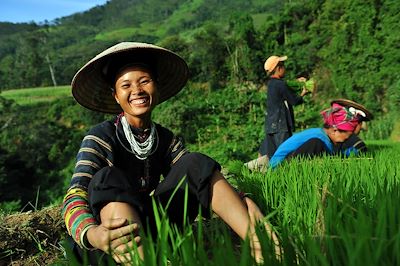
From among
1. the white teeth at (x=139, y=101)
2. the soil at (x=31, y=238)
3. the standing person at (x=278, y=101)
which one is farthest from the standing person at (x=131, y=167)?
the standing person at (x=278, y=101)

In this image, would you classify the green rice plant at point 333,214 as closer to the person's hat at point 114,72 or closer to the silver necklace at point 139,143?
the silver necklace at point 139,143

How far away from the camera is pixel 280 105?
471cm

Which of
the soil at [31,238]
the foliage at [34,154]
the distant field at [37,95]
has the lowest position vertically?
the foliage at [34,154]

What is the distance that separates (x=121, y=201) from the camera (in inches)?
51.3

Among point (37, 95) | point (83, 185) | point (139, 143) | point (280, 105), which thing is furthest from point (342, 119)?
point (37, 95)

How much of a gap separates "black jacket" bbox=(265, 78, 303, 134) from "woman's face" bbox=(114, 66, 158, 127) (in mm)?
3041

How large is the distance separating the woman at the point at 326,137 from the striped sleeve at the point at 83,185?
171 cm

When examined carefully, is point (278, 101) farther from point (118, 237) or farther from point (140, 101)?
point (118, 237)

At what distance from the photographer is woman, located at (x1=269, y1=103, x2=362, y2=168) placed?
3180mm

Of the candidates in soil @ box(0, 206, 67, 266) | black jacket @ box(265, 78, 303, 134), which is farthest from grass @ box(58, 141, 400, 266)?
black jacket @ box(265, 78, 303, 134)

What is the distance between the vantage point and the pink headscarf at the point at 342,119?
10.4 feet

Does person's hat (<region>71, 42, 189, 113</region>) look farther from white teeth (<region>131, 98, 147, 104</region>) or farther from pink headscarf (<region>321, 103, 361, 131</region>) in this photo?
pink headscarf (<region>321, 103, 361, 131</region>)

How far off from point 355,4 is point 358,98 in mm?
4068

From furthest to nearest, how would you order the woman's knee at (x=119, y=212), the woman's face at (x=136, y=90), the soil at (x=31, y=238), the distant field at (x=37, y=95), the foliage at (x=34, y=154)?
the distant field at (x=37, y=95) → the foliage at (x=34, y=154) → the soil at (x=31, y=238) → the woman's face at (x=136, y=90) → the woman's knee at (x=119, y=212)
